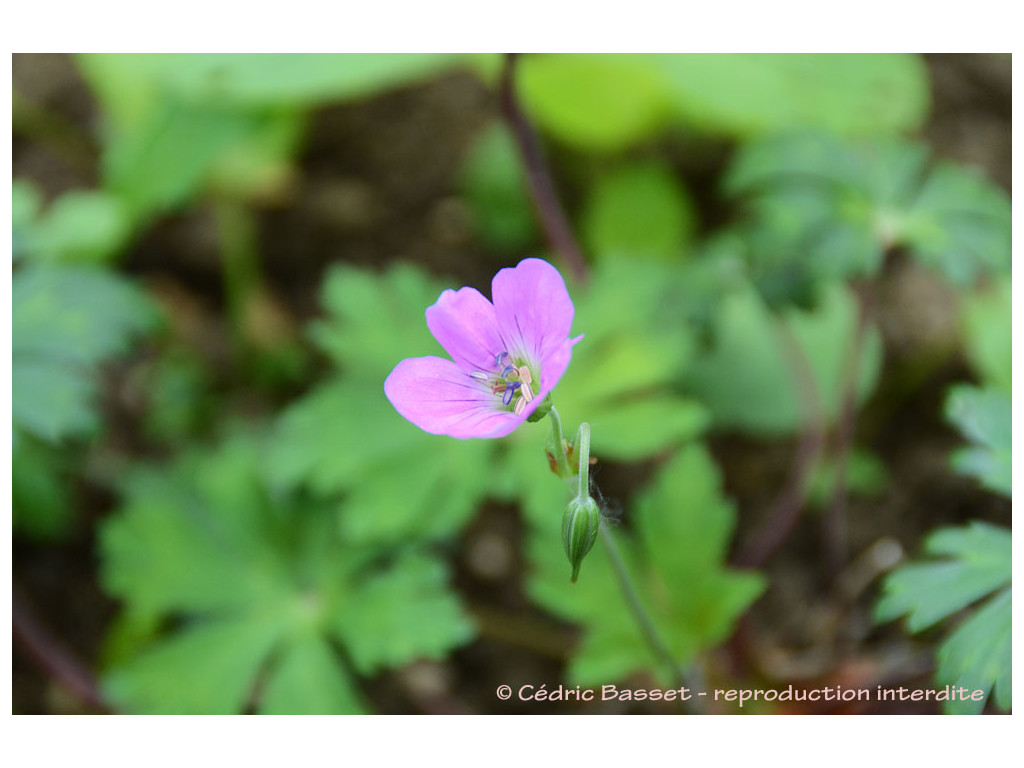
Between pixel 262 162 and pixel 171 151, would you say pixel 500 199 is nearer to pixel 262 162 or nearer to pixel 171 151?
pixel 262 162

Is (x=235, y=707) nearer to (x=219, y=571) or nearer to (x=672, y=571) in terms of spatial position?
(x=219, y=571)

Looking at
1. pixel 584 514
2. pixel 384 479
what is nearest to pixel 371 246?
pixel 384 479

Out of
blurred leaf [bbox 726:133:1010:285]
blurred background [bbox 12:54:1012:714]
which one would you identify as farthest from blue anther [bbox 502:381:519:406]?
blurred leaf [bbox 726:133:1010:285]

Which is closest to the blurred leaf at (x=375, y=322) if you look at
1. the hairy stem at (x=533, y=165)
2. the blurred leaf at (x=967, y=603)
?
the hairy stem at (x=533, y=165)

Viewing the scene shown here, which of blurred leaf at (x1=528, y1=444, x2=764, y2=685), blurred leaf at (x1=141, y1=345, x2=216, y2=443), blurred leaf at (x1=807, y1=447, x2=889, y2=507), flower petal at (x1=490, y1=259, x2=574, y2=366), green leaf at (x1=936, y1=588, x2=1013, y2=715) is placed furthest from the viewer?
blurred leaf at (x1=141, y1=345, x2=216, y2=443)

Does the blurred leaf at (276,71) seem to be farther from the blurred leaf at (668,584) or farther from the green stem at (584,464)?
the green stem at (584,464)

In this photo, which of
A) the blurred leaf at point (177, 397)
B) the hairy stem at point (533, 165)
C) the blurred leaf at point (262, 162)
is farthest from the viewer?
the blurred leaf at point (262, 162)

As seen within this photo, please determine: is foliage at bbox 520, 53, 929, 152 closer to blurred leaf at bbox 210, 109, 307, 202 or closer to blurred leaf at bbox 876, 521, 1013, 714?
blurred leaf at bbox 210, 109, 307, 202
